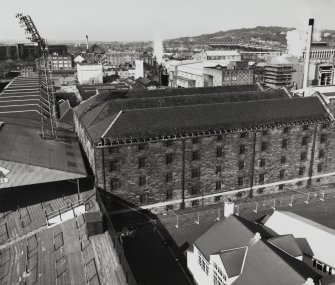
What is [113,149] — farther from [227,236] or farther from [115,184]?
[227,236]

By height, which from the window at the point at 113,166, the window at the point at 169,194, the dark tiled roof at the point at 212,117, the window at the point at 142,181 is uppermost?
the dark tiled roof at the point at 212,117

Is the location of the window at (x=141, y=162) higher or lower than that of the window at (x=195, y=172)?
higher

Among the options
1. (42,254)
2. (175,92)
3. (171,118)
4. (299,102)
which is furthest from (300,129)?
(42,254)

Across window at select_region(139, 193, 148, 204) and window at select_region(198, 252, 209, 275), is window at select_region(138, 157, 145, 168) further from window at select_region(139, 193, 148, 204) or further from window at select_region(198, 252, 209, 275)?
window at select_region(198, 252, 209, 275)

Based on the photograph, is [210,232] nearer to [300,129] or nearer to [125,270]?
[125,270]

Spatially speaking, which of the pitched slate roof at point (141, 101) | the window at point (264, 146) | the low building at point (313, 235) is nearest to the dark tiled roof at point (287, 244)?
the low building at point (313, 235)

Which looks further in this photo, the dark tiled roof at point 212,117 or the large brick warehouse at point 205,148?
the dark tiled roof at point 212,117

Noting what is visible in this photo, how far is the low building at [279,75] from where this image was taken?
13238cm

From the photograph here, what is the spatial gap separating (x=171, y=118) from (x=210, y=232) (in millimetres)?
21198

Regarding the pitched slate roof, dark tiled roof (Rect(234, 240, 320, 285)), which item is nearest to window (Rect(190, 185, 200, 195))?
the pitched slate roof

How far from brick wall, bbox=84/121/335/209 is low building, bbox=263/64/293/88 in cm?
7629

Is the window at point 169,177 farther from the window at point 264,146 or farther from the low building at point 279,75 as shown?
the low building at point 279,75

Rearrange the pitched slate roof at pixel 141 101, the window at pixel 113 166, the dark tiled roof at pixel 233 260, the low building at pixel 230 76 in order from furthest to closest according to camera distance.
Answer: the low building at pixel 230 76
the pitched slate roof at pixel 141 101
the window at pixel 113 166
the dark tiled roof at pixel 233 260

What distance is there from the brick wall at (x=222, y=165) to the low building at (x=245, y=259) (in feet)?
51.3
